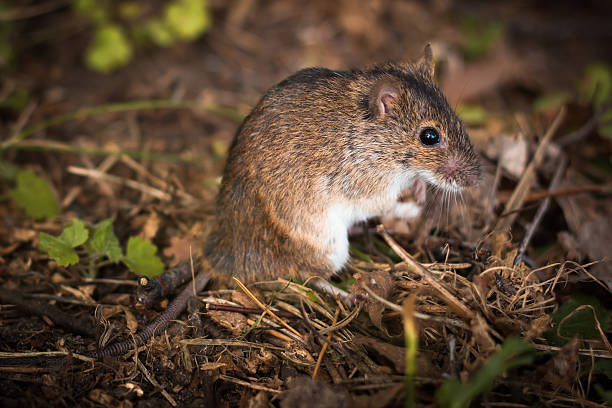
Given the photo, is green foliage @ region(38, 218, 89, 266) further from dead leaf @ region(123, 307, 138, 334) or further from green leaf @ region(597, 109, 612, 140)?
green leaf @ region(597, 109, 612, 140)

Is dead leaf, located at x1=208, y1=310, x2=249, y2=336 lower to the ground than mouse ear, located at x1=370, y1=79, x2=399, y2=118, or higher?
lower

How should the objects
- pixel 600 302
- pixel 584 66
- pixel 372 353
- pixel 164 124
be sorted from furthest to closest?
1. pixel 584 66
2. pixel 164 124
3. pixel 600 302
4. pixel 372 353

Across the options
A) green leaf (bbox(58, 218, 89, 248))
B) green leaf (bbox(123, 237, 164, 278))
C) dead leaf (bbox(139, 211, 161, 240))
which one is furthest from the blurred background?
green leaf (bbox(123, 237, 164, 278))

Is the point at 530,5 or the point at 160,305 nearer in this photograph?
the point at 160,305

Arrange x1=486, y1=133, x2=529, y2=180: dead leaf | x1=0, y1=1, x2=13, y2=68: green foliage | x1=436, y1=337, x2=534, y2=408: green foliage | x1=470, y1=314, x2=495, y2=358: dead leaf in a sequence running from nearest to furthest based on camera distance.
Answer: x1=436, y1=337, x2=534, y2=408: green foliage
x1=470, y1=314, x2=495, y2=358: dead leaf
x1=486, y1=133, x2=529, y2=180: dead leaf
x1=0, y1=1, x2=13, y2=68: green foliage

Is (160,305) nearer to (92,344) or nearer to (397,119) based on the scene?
(92,344)

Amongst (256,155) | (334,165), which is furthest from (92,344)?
(334,165)

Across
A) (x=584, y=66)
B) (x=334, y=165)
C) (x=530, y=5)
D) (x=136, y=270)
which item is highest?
(x=530, y=5)
